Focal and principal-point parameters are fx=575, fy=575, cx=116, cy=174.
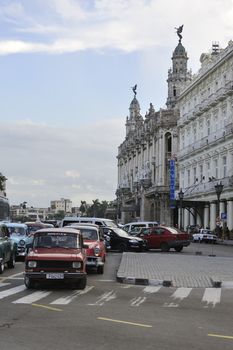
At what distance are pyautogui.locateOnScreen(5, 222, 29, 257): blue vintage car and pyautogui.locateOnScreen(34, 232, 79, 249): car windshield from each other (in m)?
9.52

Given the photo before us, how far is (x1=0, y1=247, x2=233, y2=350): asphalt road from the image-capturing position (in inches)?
343

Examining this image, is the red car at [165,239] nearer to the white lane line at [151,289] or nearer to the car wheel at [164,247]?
the car wheel at [164,247]

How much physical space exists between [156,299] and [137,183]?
10490 cm

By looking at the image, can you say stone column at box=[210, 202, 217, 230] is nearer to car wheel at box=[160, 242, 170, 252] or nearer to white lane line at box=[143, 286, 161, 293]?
car wheel at box=[160, 242, 170, 252]

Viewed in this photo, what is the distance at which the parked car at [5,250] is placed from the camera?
66.2 feet

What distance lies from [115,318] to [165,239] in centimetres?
2728

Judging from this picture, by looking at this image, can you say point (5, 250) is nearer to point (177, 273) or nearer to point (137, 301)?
point (177, 273)

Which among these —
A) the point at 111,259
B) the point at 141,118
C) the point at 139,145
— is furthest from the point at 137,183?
the point at 111,259

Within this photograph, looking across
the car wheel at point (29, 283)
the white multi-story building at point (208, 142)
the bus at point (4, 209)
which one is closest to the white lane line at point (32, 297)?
the car wheel at point (29, 283)

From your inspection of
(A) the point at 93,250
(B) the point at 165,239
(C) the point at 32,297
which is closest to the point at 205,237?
(B) the point at 165,239

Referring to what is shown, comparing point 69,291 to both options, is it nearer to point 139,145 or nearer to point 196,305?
point 196,305

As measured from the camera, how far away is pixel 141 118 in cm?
13800

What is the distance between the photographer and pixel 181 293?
15.6m

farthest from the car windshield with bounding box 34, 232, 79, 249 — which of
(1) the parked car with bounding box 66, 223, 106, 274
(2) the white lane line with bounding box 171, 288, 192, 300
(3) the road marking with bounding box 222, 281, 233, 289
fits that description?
(3) the road marking with bounding box 222, 281, 233, 289
